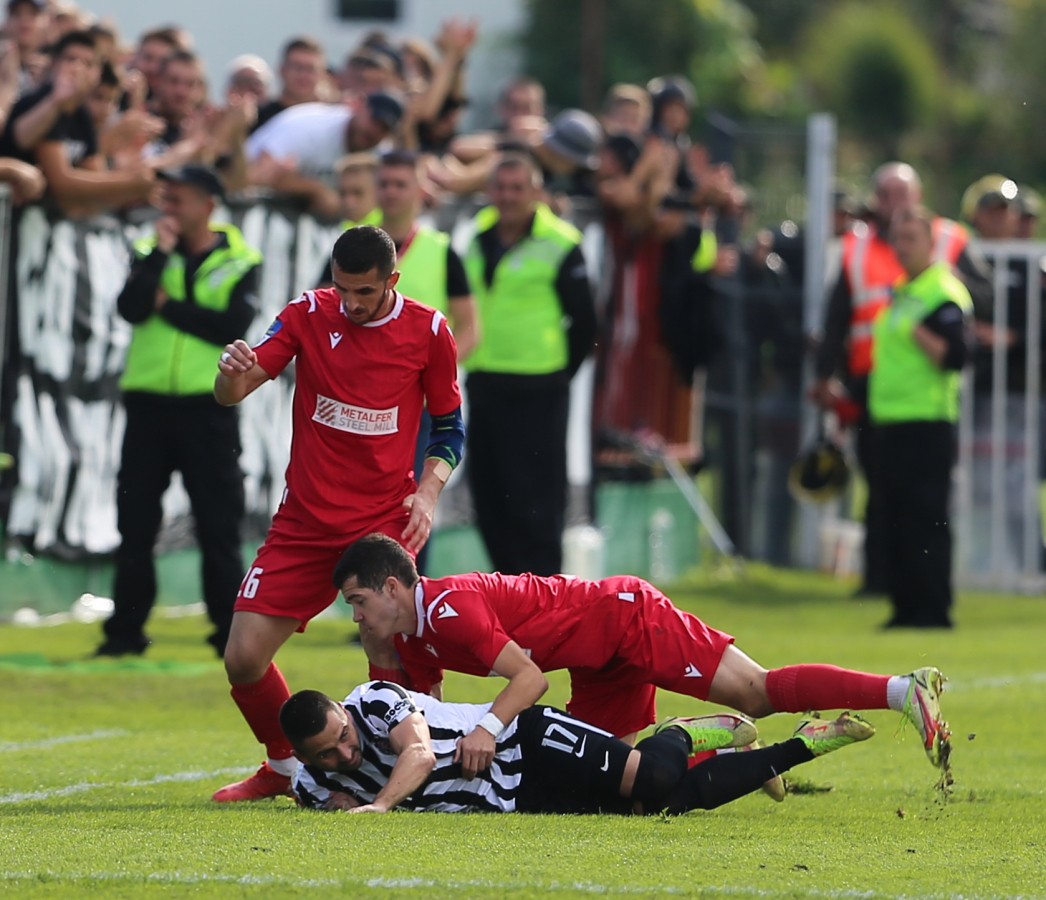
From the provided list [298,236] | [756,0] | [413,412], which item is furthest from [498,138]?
[756,0]

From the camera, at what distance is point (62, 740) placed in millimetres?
9031

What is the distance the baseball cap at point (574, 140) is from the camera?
15688mm

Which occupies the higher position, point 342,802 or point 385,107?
point 385,107

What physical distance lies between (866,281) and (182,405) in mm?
6134

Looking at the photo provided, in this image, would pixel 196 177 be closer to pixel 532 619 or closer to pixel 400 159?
pixel 400 159

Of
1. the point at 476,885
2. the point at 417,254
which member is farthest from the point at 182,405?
the point at 476,885

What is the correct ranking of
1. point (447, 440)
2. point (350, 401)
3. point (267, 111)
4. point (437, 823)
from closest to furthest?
point (437, 823)
point (350, 401)
point (447, 440)
point (267, 111)

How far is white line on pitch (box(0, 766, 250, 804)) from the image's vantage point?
7.60 m

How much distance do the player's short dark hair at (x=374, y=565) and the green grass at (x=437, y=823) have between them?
0.77 m

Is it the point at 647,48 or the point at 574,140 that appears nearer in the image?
the point at 574,140

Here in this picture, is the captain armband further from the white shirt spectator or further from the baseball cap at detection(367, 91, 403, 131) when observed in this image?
the white shirt spectator

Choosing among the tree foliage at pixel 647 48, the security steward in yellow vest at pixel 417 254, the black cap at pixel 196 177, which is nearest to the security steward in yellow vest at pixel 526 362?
the security steward in yellow vest at pixel 417 254

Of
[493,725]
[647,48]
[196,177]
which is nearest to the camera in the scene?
[493,725]

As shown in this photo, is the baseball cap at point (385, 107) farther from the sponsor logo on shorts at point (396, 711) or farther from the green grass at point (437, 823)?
the sponsor logo on shorts at point (396, 711)
